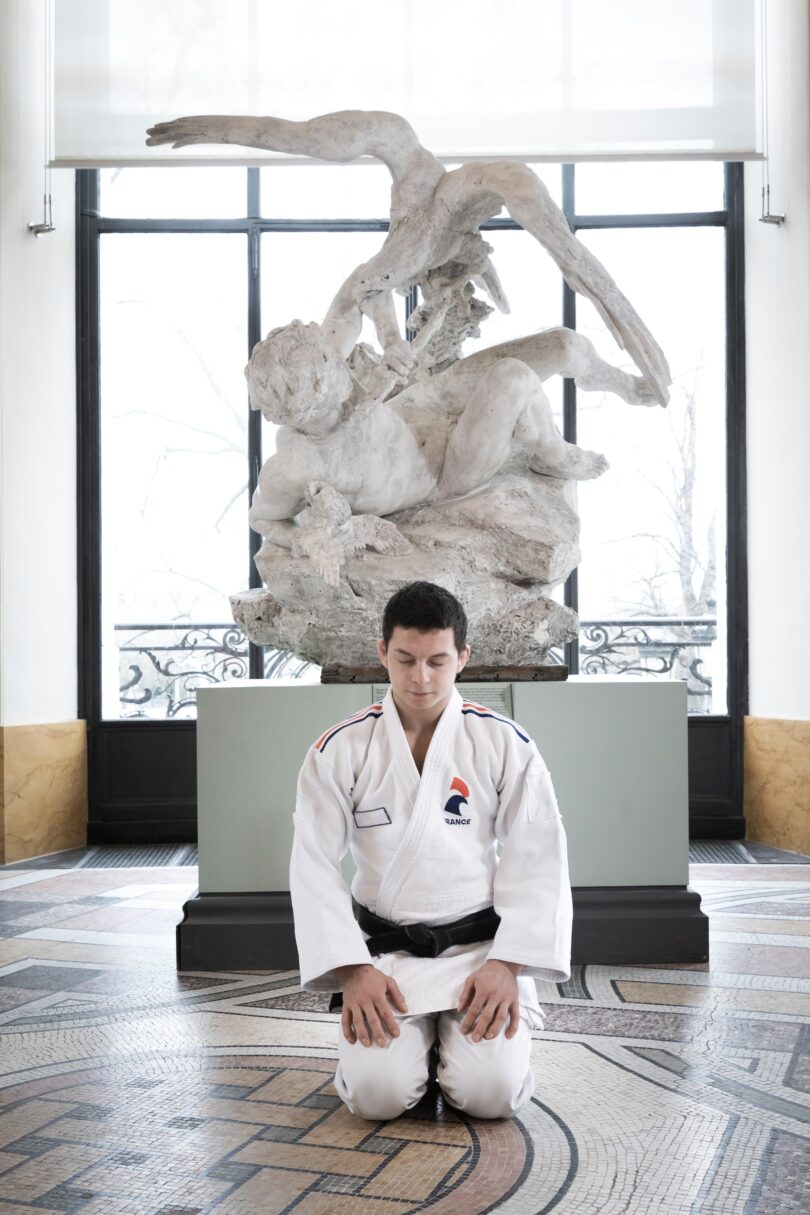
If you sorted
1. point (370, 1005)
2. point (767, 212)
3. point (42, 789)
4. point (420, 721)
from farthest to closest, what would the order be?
point (767, 212)
point (42, 789)
point (420, 721)
point (370, 1005)

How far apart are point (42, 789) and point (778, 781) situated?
3.21 metres

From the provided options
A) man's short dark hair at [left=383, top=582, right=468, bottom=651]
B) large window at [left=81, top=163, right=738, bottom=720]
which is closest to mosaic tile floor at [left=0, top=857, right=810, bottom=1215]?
man's short dark hair at [left=383, top=582, right=468, bottom=651]

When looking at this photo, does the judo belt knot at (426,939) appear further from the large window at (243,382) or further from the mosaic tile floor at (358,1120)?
the large window at (243,382)

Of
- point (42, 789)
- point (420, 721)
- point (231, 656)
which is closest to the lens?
point (420, 721)

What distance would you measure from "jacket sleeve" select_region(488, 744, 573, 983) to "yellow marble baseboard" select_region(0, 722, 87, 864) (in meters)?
3.50

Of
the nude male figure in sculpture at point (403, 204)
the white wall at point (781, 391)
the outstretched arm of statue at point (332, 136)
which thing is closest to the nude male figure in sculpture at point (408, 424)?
the nude male figure in sculpture at point (403, 204)

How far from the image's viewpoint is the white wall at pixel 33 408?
5.25 metres

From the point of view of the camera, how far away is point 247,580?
590cm

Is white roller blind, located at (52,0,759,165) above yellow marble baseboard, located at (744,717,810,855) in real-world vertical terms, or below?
above

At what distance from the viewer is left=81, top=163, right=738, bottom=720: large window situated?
588 centimetres

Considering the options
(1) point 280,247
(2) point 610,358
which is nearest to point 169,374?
(1) point 280,247

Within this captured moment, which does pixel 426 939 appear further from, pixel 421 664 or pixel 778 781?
pixel 778 781

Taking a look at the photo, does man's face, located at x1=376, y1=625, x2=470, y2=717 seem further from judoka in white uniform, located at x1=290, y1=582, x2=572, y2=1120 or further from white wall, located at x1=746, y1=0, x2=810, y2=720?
white wall, located at x1=746, y1=0, x2=810, y2=720

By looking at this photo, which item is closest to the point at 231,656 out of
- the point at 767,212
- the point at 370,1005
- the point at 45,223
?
the point at 45,223
